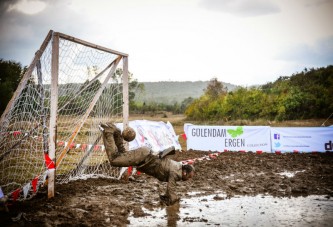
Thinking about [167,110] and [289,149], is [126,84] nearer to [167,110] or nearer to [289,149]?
[289,149]

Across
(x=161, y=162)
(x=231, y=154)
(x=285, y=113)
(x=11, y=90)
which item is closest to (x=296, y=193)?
(x=161, y=162)

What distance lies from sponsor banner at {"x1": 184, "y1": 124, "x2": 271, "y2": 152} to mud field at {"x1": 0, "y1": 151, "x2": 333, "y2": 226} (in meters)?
5.06

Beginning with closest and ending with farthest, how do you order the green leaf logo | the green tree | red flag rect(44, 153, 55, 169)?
red flag rect(44, 153, 55, 169) → the green leaf logo → the green tree

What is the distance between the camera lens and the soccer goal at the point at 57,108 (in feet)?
19.6

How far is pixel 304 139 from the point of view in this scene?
14.4 m

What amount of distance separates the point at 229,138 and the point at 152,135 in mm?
4577

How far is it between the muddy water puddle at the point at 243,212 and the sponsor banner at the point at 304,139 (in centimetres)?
816

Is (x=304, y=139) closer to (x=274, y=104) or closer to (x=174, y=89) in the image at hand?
(x=274, y=104)

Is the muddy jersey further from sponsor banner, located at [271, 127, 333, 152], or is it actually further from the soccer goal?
sponsor banner, located at [271, 127, 333, 152]

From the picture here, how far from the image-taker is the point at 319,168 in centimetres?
1023

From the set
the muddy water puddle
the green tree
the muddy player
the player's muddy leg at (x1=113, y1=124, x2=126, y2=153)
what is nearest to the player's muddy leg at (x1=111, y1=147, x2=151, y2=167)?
the muddy player

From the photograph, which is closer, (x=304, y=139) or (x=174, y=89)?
(x=304, y=139)

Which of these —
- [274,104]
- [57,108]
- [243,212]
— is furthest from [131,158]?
[274,104]

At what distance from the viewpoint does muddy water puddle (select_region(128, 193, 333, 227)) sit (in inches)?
204
